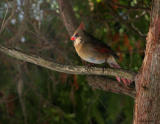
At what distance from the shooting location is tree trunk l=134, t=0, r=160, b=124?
1608 millimetres

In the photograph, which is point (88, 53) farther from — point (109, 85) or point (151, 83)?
point (151, 83)

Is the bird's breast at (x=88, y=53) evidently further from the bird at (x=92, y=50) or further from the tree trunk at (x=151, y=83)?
the tree trunk at (x=151, y=83)

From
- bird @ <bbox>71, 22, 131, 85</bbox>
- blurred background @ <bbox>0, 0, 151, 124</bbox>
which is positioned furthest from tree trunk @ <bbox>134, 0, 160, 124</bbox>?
blurred background @ <bbox>0, 0, 151, 124</bbox>

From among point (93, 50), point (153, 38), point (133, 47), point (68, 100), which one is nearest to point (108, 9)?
point (133, 47)

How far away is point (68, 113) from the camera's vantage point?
457cm

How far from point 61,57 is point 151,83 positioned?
7.21 ft

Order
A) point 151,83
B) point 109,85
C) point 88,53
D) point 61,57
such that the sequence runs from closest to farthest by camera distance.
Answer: point 151,83, point 88,53, point 109,85, point 61,57

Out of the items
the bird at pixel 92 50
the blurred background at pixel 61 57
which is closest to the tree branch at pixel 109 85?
the bird at pixel 92 50

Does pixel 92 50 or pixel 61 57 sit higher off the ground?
pixel 92 50

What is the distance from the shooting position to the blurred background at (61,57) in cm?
329

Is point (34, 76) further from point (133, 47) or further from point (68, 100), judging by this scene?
point (133, 47)

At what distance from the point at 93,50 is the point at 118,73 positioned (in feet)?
2.31

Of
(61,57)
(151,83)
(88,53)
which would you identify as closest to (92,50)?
(88,53)

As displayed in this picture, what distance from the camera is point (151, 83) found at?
165cm
